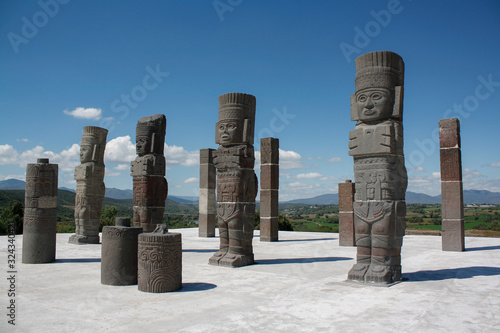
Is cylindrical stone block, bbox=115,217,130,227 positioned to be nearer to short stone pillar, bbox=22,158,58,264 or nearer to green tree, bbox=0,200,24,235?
short stone pillar, bbox=22,158,58,264

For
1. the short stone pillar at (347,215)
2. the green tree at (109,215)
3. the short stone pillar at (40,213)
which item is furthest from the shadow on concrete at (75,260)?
the green tree at (109,215)

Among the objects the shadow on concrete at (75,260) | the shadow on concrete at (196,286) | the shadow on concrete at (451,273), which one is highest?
the shadow on concrete at (196,286)

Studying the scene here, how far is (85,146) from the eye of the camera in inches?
534

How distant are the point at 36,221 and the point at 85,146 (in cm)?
480

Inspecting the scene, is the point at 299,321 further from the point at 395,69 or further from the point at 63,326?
the point at 395,69

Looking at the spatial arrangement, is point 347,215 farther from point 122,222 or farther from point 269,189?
point 122,222

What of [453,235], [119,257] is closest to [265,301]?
[119,257]

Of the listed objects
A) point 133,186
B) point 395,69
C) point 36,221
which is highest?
point 395,69

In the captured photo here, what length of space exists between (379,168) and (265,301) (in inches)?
124

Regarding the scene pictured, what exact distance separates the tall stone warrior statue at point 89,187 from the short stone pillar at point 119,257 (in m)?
7.04

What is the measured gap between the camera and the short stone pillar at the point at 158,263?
6.07 m

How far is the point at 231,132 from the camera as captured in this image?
907 cm

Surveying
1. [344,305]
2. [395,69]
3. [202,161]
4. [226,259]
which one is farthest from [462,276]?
[202,161]

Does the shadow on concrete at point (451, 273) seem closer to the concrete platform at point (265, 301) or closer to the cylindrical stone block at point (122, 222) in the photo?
the concrete platform at point (265, 301)
